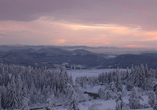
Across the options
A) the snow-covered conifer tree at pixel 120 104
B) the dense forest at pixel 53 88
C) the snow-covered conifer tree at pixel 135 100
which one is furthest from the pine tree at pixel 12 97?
the snow-covered conifer tree at pixel 135 100

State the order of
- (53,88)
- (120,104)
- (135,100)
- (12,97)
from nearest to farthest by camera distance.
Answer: (120,104), (135,100), (12,97), (53,88)

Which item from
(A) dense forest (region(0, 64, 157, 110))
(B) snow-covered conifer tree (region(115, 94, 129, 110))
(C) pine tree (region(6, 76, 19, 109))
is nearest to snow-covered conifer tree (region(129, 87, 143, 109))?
(A) dense forest (region(0, 64, 157, 110))

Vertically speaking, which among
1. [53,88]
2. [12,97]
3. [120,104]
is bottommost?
[53,88]

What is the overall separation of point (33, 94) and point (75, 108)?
52.0 m

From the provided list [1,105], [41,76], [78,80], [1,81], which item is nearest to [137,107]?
[1,105]

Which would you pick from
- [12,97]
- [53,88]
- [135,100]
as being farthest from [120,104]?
[53,88]

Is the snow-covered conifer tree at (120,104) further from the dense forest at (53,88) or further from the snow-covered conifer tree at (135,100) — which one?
the dense forest at (53,88)

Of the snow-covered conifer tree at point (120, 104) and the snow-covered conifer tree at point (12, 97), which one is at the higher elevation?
the snow-covered conifer tree at point (120, 104)

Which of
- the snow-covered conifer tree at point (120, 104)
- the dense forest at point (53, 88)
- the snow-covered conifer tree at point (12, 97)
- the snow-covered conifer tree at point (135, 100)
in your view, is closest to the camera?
the snow-covered conifer tree at point (120, 104)

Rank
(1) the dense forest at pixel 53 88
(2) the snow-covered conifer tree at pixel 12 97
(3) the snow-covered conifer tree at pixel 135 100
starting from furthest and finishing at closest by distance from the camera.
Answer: (1) the dense forest at pixel 53 88, (2) the snow-covered conifer tree at pixel 12 97, (3) the snow-covered conifer tree at pixel 135 100

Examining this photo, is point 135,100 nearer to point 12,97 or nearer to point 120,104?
point 120,104

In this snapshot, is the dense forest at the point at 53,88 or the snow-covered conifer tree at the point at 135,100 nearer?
the snow-covered conifer tree at the point at 135,100

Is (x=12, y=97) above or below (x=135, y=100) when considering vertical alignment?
below

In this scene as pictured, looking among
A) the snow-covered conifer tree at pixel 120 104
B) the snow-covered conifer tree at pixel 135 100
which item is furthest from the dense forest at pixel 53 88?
the snow-covered conifer tree at pixel 120 104
